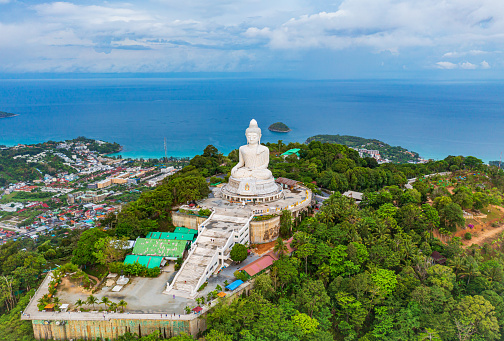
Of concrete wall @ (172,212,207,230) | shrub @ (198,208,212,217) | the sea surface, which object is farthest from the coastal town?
shrub @ (198,208,212,217)

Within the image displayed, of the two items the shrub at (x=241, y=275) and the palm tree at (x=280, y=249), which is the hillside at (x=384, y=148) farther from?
the shrub at (x=241, y=275)

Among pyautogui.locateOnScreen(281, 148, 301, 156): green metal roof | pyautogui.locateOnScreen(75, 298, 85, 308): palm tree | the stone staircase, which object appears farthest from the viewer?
pyautogui.locateOnScreen(281, 148, 301, 156): green metal roof

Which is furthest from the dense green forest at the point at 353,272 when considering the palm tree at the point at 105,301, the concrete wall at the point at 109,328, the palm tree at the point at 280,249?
the palm tree at the point at 105,301

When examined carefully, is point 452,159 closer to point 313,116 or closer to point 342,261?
point 342,261

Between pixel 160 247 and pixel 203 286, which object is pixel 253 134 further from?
pixel 203 286

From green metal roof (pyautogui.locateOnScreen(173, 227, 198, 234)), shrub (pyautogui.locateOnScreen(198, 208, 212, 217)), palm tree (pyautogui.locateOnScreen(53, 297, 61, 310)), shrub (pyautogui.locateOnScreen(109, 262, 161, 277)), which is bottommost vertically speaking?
palm tree (pyautogui.locateOnScreen(53, 297, 61, 310))

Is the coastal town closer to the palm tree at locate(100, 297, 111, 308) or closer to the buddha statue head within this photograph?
the buddha statue head
